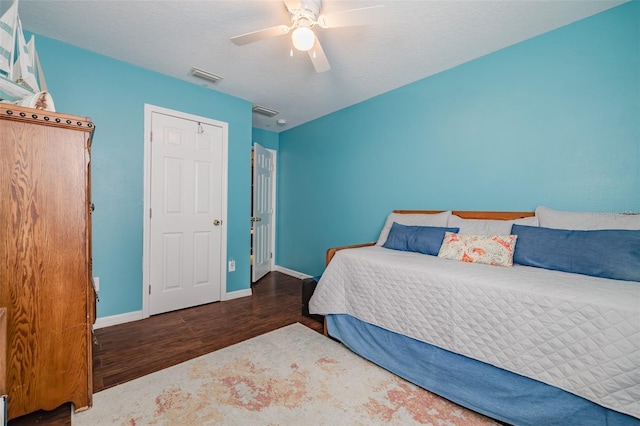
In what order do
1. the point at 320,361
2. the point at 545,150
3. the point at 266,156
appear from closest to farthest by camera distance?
the point at 320,361, the point at 545,150, the point at 266,156

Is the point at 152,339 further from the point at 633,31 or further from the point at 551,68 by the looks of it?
the point at 633,31

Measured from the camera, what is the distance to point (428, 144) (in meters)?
2.72

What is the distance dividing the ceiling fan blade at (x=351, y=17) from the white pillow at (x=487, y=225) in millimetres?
1728

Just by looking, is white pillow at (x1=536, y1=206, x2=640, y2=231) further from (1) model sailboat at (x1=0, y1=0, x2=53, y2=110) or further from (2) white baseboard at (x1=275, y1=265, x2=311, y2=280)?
(1) model sailboat at (x1=0, y1=0, x2=53, y2=110)

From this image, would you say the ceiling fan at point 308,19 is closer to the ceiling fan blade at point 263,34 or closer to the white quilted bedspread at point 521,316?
the ceiling fan blade at point 263,34

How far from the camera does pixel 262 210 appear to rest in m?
4.13

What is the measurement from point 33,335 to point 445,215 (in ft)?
9.53

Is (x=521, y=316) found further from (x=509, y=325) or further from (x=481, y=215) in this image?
(x=481, y=215)

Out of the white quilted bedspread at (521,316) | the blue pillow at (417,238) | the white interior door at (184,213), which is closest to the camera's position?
the white quilted bedspread at (521,316)

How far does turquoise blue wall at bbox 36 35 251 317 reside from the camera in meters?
2.27

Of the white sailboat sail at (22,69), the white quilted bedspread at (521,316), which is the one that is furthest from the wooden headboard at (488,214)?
the white sailboat sail at (22,69)

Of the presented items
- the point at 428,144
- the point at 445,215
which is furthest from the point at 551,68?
the point at 445,215

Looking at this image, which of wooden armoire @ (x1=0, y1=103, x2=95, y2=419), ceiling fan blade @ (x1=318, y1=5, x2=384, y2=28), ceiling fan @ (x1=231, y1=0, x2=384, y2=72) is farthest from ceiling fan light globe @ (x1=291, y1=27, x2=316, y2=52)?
Answer: wooden armoire @ (x1=0, y1=103, x2=95, y2=419)

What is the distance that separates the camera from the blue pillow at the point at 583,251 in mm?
1401
